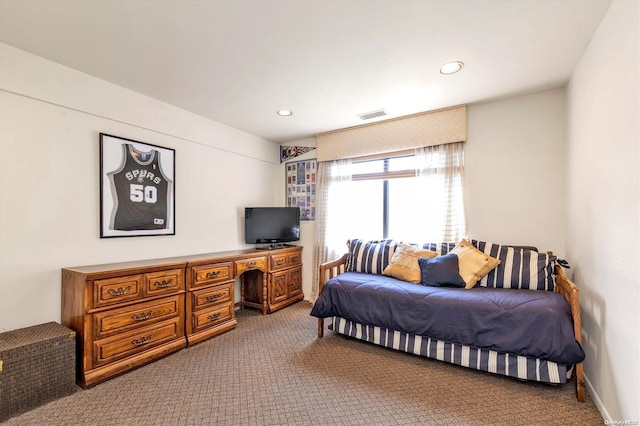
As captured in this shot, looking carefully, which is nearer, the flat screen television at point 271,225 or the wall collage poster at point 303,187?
the flat screen television at point 271,225

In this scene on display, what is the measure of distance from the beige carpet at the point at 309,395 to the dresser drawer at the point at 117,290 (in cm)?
60

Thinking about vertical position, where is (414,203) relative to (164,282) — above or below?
above

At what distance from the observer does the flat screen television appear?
12.4 feet

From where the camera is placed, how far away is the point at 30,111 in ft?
6.86

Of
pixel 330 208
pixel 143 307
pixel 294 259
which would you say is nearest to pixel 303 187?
pixel 330 208

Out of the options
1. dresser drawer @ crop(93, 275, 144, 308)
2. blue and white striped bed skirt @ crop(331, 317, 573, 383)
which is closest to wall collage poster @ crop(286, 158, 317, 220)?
blue and white striped bed skirt @ crop(331, 317, 573, 383)

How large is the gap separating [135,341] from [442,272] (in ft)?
8.94

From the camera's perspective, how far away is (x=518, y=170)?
112 inches

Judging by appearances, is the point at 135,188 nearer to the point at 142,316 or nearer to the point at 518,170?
the point at 142,316

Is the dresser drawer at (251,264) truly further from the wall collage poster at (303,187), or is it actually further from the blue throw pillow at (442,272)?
the blue throw pillow at (442,272)

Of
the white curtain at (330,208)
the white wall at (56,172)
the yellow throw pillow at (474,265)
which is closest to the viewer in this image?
the white wall at (56,172)

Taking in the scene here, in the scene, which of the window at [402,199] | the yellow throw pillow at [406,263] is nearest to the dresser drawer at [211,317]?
the window at [402,199]

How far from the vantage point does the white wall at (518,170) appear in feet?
8.82

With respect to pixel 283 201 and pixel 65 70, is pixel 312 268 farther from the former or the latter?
pixel 65 70
